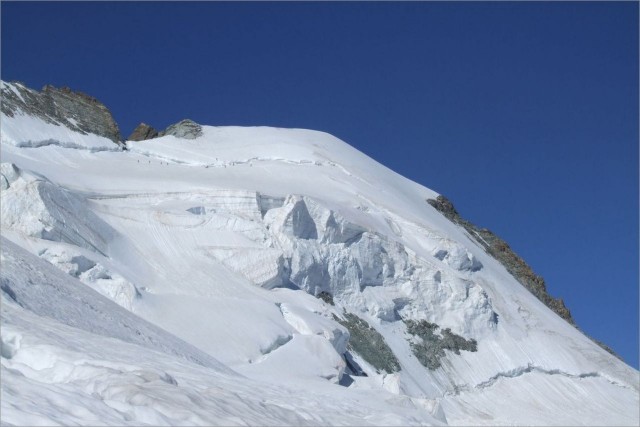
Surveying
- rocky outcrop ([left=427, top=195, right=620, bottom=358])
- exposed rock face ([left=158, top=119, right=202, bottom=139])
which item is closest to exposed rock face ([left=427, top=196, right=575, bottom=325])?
rocky outcrop ([left=427, top=195, right=620, bottom=358])

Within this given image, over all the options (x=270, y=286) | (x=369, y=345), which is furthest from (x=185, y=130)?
(x=369, y=345)

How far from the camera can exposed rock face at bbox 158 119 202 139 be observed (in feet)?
149

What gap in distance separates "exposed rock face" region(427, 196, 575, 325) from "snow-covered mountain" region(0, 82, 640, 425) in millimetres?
423

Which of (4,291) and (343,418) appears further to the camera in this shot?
(4,291)

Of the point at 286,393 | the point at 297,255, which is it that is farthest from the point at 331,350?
the point at 286,393

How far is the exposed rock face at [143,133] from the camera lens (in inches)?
1903

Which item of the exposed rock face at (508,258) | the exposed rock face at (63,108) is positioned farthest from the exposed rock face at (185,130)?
the exposed rock face at (508,258)

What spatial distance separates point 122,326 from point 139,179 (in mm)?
16483

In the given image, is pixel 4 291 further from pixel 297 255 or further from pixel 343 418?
pixel 297 255

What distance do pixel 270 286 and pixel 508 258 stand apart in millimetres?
21451

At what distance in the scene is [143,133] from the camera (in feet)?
161

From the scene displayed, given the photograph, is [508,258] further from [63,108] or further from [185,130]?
[63,108]

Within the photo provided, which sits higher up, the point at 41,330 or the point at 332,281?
the point at 332,281

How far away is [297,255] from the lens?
31438 millimetres
